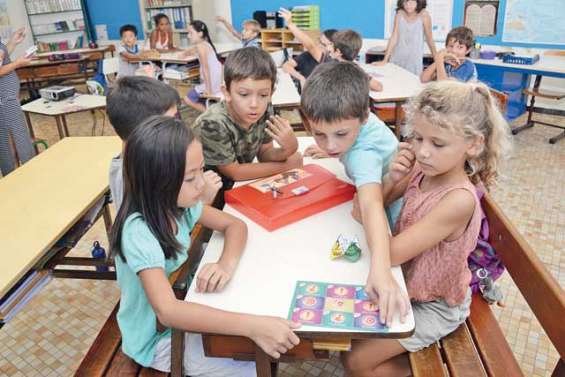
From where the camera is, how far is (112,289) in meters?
2.41

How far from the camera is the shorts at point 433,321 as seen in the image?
122cm

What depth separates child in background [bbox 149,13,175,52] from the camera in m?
A: 6.44

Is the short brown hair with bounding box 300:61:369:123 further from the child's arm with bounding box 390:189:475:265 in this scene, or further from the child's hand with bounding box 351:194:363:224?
the child's arm with bounding box 390:189:475:265

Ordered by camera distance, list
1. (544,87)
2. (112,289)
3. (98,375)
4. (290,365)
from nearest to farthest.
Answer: (98,375)
(290,365)
(112,289)
(544,87)

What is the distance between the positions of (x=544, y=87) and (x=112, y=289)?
4513 mm

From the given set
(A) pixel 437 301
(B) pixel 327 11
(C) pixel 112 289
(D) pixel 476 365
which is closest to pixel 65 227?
(C) pixel 112 289

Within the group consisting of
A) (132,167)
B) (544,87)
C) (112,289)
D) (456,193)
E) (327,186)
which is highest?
(132,167)

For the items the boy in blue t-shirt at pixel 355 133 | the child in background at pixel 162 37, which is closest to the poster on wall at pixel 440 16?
the child in background at pixel 162 37

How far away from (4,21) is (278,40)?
4511 mm

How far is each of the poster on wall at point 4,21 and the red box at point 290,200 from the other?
748cm

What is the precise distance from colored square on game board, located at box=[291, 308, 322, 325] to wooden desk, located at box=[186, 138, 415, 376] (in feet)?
0.06

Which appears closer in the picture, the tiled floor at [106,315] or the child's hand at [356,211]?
the child's hand at [356,211]

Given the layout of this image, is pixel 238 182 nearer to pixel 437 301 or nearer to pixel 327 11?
pixel 437 301

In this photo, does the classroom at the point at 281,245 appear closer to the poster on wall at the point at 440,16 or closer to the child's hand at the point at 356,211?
the child's hand at the point at 356,211
